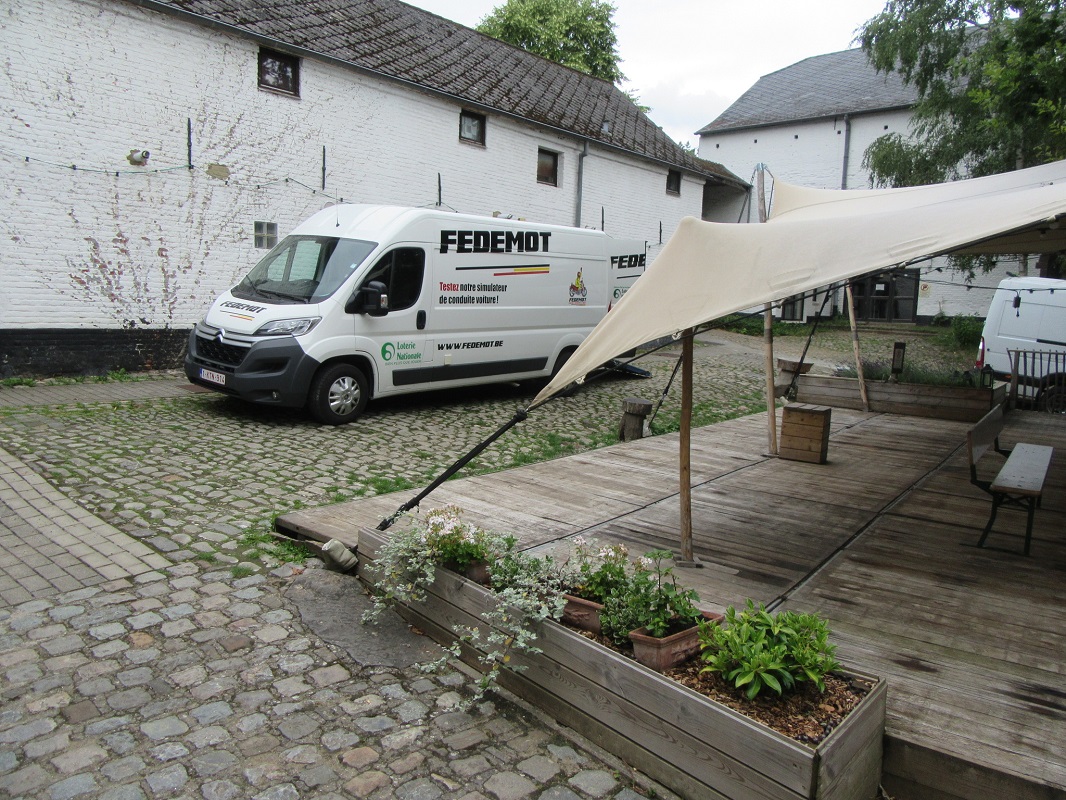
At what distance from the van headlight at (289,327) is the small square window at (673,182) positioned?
638 inches

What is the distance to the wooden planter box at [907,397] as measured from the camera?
34.8 feet

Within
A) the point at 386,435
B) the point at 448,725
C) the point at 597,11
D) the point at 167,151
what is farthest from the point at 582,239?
the point at 597,11

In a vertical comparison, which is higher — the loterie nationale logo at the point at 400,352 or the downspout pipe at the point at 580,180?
the downspout pipe at the point at 580,180

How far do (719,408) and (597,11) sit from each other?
99.7 feet

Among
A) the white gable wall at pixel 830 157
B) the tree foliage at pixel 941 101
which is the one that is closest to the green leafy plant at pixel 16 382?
the tree foliage at pixel 941 101

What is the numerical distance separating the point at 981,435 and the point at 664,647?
4.56 m

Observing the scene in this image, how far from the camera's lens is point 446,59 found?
17.4 meters

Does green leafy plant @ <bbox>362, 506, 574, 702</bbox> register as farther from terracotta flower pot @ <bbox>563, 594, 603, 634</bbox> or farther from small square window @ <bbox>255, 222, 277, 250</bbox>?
small square window @ <bbox>255, 222, 277, 250</bbox>

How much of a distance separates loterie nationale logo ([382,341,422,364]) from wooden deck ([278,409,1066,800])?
3.17 metres

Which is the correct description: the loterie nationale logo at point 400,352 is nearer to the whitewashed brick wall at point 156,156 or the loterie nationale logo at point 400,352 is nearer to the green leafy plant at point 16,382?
the whitewashed brick wall at point 156,156

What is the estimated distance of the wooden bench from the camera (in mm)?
4992

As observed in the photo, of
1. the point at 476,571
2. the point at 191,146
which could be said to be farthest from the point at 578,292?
the point at 476,571

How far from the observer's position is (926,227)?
3.82m

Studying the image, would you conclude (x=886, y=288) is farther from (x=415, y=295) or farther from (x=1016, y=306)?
(x=415, y=295)
